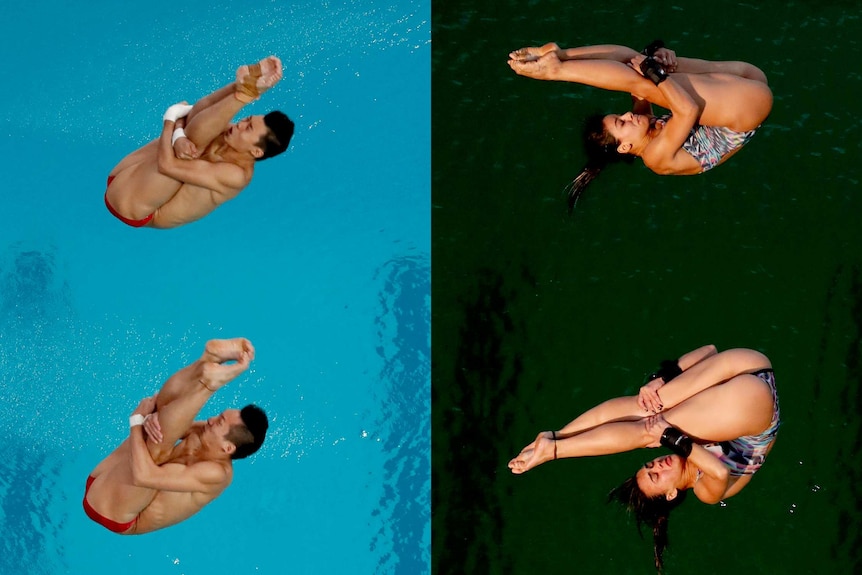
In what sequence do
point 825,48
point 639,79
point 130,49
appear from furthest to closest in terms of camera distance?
point 825,48 < point 130,49 < point 639,79

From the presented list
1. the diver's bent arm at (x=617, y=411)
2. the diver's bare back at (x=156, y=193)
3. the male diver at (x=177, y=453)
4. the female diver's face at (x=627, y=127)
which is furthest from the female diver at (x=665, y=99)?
the male diver at (x=177, y=453)

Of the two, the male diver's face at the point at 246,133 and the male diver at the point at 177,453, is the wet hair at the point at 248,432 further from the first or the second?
the male diver's face at the point at 246,133

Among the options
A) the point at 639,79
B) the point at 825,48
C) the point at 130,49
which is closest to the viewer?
the point at 639,79

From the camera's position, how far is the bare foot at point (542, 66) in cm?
361

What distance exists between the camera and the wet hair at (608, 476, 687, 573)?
3924 millimetres

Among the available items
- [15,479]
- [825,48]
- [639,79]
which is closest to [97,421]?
[15,479]

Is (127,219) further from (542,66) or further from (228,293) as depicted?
(542,66)

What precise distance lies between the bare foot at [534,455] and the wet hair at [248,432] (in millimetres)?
900

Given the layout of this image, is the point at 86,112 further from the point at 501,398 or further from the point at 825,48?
the point at 825,48

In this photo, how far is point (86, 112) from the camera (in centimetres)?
397

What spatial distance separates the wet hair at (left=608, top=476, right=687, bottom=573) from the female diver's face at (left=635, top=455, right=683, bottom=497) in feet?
0.16

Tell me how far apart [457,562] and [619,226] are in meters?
1.46

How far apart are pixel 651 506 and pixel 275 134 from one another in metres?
1.93

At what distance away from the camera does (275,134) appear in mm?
3695
